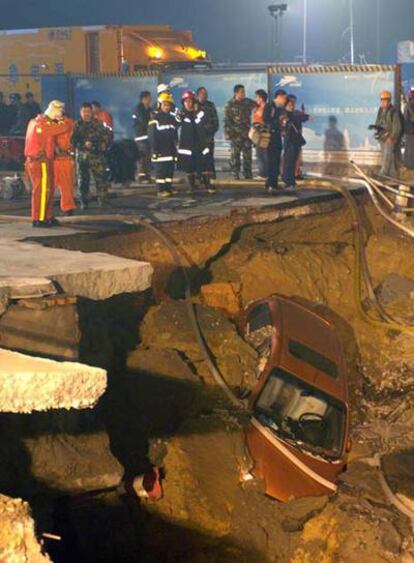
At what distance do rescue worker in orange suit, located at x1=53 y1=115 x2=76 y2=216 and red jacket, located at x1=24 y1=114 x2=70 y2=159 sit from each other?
0.22 meters

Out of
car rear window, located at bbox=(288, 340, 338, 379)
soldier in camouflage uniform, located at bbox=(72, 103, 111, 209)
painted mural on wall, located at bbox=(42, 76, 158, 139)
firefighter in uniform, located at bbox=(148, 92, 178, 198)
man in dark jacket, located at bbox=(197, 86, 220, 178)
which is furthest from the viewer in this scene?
painted mural on wall, located at bbox=(42, 76, 158, 139)

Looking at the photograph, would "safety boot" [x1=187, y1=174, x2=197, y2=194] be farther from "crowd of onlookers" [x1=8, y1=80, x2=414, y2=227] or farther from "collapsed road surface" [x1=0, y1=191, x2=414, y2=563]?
"collapsed road surface" [x1=0, y1=191, x2=414, y2=563]

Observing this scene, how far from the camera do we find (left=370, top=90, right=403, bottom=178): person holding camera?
61.1 feet

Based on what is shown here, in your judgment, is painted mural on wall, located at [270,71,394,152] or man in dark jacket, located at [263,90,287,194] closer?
man in dark jacket, located at [263,90,287,194]

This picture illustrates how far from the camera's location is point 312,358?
10.9 metres

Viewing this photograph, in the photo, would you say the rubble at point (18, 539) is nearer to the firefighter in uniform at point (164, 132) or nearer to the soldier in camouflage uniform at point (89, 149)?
the soldier in camouflage uniform at point (89, 149)

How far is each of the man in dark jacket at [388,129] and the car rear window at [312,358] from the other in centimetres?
864

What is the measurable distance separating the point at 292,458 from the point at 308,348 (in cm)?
179

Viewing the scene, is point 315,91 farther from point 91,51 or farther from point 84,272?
point 84,272

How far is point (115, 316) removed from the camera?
11.6 metres

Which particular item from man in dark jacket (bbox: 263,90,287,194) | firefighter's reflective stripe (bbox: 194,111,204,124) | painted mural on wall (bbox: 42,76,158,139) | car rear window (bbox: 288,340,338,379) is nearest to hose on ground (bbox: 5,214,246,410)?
car rear window (bbox: 288,340,338,379)

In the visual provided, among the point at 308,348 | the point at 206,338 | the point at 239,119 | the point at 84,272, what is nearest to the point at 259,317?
the point at 206,338

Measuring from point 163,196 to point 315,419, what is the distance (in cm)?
753

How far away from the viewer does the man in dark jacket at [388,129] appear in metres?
18.6
